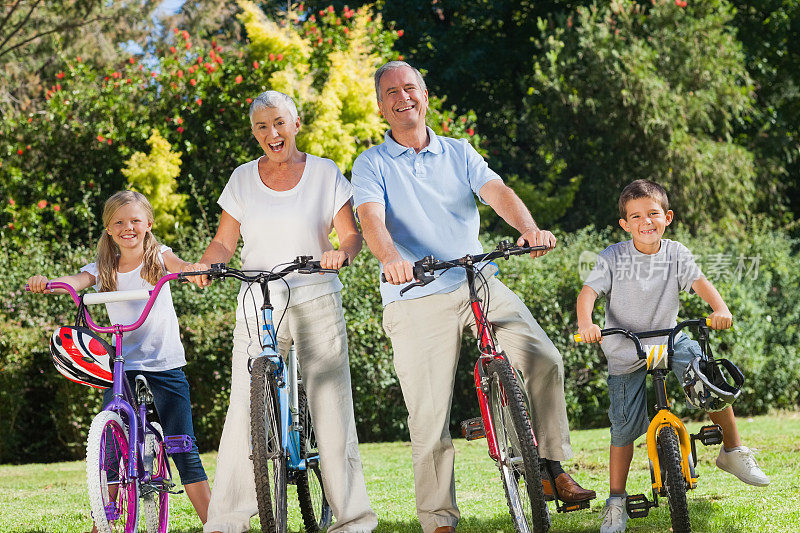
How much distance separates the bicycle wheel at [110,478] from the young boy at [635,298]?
2.26 metres

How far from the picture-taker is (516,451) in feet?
13.5

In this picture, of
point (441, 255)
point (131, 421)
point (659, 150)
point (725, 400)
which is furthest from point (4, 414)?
point (659, 150)

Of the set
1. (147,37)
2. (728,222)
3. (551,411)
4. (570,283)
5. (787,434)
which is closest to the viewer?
(551,411)

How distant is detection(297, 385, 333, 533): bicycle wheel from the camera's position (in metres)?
4.69

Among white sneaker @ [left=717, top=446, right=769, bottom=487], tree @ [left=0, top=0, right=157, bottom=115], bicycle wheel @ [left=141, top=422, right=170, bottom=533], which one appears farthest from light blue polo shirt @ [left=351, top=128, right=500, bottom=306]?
tree @ [left=0, top=0, right=157, bottom=115]

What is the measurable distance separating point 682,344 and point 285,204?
207 cm

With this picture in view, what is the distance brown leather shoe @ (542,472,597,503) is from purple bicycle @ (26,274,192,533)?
181 cm

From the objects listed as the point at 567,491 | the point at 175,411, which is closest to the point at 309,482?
the point at 175,411

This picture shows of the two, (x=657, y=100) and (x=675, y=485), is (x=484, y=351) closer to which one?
(x=675, y=485)

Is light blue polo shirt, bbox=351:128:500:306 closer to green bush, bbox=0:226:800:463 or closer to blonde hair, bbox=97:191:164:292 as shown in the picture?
blonde hair, bbox=97:191:164:292

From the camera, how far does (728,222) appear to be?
17.2 meters

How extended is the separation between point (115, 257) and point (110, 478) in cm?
123

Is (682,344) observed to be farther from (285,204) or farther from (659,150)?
(659,150)

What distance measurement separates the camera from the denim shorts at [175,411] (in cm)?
480
